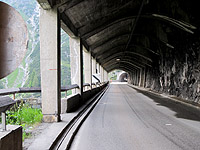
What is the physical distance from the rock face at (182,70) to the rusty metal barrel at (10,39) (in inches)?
461

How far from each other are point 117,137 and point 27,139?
87.5 inches

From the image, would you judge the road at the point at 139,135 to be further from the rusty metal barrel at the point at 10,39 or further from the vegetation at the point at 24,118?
the rusty metal barrel at the point at 10,39

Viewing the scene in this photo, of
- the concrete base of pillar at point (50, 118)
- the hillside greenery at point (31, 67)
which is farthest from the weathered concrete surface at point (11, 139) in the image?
the hillside greenery at point (31, 67)

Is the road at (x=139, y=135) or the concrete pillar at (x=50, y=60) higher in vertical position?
the concrete pillar at (x=50, y=60)

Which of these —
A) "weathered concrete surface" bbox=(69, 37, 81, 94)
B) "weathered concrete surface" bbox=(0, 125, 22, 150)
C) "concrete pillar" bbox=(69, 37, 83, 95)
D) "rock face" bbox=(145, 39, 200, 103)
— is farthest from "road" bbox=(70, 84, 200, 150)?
"rock face" bbox=(145, 39, 200, 103)

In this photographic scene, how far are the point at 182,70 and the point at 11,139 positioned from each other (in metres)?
14.3

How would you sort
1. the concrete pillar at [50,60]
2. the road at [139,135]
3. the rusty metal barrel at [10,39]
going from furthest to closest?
the concrete pillar at [50,60] < the road at [139,135] < the rusty metal barrel at [10,39]

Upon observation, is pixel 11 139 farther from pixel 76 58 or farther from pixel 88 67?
pixel 88 67

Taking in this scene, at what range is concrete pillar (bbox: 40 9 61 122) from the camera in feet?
22.9

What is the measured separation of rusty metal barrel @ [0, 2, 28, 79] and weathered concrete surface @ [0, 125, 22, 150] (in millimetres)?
998

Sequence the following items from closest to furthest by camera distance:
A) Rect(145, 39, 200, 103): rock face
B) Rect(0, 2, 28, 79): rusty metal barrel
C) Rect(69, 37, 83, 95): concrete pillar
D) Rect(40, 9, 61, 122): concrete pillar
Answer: Rect(0, 2, 28, 79): rusty metal barrel → Rect(40, 9, 61, 122): concrete pillar → Rect(69, 37, 83, 95): concrete pillar → Rect(145, 39, 200, 103): rock face

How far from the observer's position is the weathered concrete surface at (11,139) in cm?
251

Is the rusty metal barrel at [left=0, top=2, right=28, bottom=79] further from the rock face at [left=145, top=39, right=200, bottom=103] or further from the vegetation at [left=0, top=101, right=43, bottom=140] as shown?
the rock face at [left=145, top=39, right=200, bottom=103]

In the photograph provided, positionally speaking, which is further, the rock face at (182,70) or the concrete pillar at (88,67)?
the concrete pillar at (88,67)
